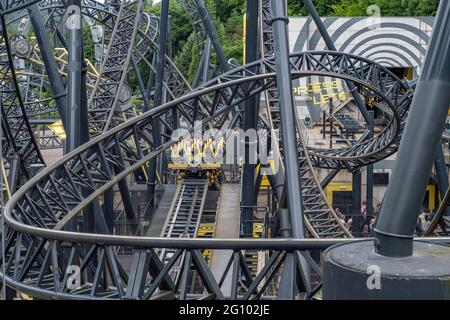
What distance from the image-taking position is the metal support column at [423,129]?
2.57m

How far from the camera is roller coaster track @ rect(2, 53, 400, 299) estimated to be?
5102 millimetres

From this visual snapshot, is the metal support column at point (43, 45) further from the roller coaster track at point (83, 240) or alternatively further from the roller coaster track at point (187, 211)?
the roller coaster track at point (187, 211)

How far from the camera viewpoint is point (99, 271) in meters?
5.11

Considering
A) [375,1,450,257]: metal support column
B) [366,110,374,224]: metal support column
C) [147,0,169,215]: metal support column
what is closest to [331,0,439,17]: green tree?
[366,110,374,224]: metal support column

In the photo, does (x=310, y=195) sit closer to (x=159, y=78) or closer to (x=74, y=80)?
(x=159, y=78)

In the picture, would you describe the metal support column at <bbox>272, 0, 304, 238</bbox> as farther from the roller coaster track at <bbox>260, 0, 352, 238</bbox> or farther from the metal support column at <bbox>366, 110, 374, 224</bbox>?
the metal support column at <bbox>366, 110, 374, 224</bbox>

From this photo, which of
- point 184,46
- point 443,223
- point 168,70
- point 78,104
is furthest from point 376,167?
point 184,46

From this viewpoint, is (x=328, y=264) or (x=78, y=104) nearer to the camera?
(x=328, y=264)

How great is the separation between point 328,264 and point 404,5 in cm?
3595

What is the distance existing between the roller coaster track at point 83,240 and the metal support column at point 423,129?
233cm

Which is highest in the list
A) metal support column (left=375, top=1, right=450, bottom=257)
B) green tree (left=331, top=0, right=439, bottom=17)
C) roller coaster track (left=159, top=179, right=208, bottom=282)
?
green tree (left=331, top=0, right=439, bottom=17)

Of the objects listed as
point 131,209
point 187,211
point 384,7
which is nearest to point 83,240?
point 131,209

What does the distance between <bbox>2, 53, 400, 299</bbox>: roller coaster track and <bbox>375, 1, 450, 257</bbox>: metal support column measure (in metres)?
2.33
